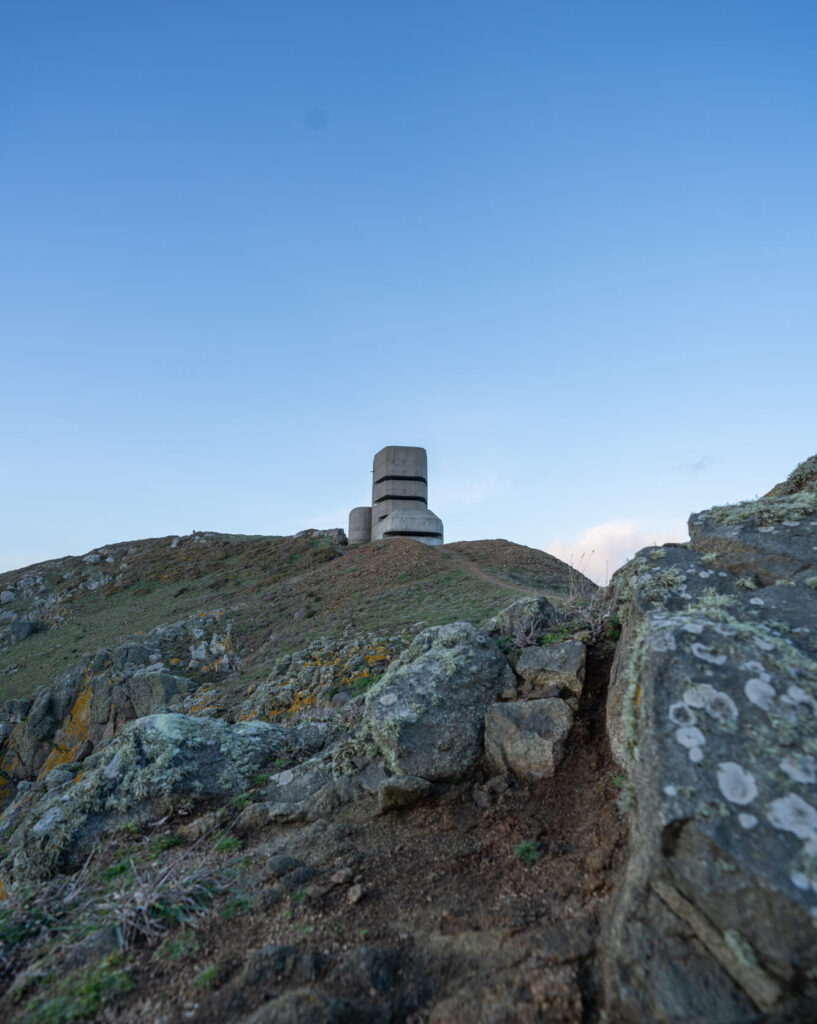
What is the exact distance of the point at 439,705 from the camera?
5.52 m

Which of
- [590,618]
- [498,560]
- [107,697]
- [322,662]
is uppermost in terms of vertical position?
[498,560]

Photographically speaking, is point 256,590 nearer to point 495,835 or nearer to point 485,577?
point 485,577

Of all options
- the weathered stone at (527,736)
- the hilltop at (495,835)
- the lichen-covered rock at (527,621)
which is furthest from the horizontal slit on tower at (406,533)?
the weathered stone at (527,736)

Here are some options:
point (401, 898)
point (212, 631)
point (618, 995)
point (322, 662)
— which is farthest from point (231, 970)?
point (212, 631)

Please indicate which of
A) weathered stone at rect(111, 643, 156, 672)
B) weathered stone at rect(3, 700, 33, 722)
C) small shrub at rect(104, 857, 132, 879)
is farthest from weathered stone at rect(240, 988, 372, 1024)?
weathered stone at rect(3, 700, 33, 722)

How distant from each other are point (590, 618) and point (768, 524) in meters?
1.83

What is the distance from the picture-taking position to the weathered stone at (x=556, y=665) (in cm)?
532

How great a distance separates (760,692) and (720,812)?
822 millimetres

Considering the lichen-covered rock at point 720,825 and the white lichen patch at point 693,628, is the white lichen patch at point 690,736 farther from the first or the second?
the white lichen patch at point 693,628

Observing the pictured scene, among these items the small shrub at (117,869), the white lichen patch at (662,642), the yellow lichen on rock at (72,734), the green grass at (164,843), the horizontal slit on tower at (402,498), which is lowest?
the yellow lichen on rock at (72,734)

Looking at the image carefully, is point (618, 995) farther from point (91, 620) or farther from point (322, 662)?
point (91, 620)

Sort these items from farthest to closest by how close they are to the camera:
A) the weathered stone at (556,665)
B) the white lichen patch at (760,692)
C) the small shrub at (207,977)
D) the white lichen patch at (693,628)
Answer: the weathered stone at (556,665) → the white lichen patch at (693,628) → the white lichen patch at (760,692) → the small shrub at (207,977)

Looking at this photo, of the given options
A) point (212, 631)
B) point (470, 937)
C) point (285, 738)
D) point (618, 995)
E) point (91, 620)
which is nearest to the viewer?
point (618, 995)

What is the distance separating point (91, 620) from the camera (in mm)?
31703
